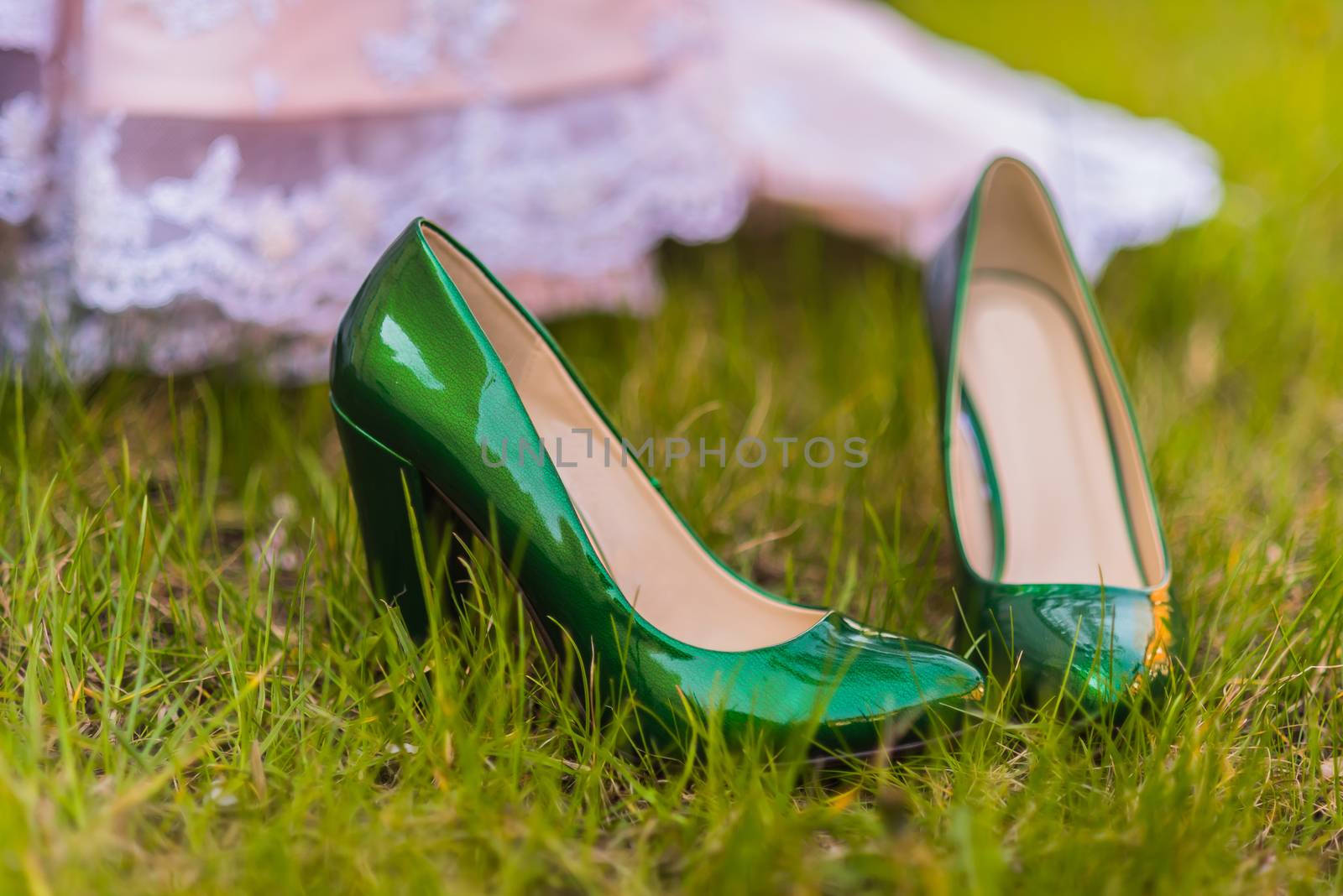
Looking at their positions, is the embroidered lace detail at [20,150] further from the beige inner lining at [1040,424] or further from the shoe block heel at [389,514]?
the beige inner lining at [1040,424]

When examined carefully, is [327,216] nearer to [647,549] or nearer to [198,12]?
[198,12]

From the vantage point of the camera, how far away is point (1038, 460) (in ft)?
3.83

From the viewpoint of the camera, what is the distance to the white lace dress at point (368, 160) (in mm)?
1049

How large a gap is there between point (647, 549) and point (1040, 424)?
55 cm

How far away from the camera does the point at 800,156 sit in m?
1.55

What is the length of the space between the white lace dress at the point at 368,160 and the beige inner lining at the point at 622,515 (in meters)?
0.36

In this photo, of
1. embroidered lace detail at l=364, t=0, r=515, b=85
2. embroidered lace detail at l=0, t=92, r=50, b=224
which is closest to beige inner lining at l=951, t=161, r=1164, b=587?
embroidered lace detail at l=364, t=0, r=515, b=85

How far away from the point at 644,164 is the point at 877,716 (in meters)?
0.86

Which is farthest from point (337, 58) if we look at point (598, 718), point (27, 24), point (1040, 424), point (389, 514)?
point (1040, 424)

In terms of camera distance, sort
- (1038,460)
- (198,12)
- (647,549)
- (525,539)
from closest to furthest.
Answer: (525,539) < (647,549) < (198,12) < (1038,460)

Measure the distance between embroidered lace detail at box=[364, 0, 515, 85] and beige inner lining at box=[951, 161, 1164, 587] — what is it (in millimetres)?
625

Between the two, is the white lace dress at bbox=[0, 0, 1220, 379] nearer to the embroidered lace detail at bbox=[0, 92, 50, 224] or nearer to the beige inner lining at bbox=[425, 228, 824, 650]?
the embroidered lace detail at bbox=[0, 92, 50, 224]

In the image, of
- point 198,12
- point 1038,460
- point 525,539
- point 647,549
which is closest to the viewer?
point 525,539

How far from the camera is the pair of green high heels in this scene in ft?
2.42
